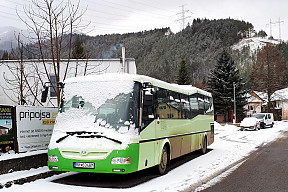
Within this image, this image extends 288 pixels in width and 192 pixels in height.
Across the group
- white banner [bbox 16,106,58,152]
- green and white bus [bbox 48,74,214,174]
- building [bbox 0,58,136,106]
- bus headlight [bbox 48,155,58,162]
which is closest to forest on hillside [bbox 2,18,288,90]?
building [bbox 0,58,136,106]

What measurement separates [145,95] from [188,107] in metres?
5.08

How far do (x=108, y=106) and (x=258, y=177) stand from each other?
457 cm

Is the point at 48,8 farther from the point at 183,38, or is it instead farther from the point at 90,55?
the point at 183,38

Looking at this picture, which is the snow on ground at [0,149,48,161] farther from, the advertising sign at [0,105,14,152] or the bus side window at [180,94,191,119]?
the bus side window at [180,94,191,119]

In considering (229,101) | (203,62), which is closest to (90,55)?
(229,101)

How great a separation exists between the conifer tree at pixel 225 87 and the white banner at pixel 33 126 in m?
51.4

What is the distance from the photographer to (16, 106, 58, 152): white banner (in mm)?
9852

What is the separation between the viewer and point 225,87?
198ft

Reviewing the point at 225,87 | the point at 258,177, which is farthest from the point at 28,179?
the point at 225,87

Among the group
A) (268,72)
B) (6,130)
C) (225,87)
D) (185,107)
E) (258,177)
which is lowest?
(258,177)

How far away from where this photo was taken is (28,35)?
43.5ft

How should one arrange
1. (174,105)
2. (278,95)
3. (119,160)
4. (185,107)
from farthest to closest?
(278,95) → (185,107) → (174,105) → (119,160)

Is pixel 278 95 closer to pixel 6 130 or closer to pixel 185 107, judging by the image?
pixel 185 107

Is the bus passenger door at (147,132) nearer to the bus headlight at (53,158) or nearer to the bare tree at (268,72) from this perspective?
the bus headlight at (53,158)
